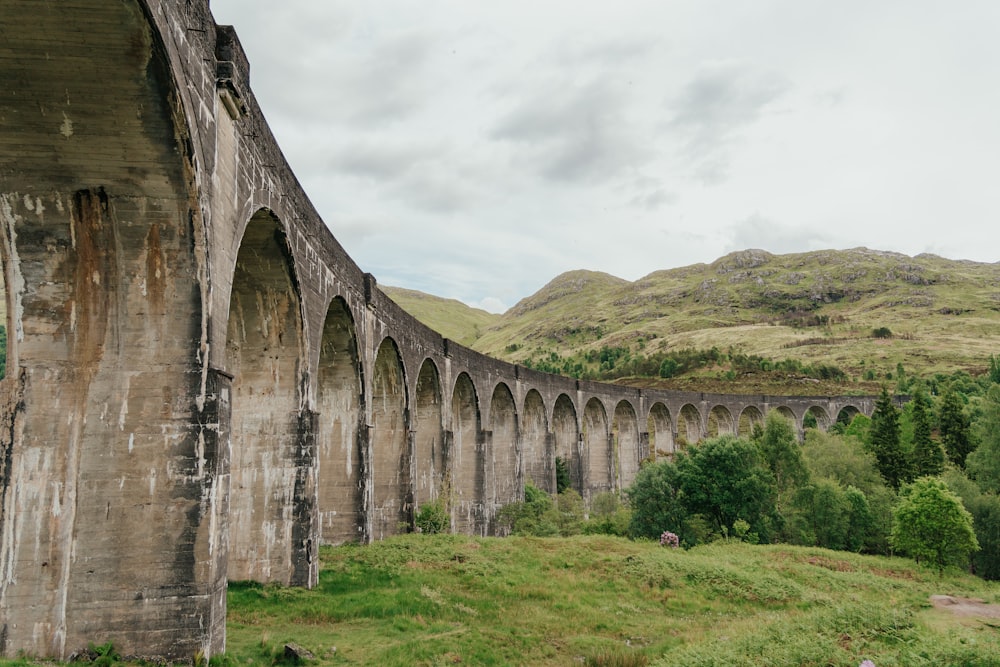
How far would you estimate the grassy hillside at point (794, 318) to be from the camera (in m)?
96.8

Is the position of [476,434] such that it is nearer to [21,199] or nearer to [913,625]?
[913,625]

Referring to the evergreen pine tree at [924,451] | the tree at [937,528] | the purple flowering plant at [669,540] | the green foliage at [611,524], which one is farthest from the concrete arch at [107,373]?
the evergreen pine tree at [924,451]

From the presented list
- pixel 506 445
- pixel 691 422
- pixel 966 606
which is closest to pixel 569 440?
pixel 506 445

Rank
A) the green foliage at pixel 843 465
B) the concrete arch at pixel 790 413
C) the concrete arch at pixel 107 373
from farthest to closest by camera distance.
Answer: the concrete arch at pixel 790 413 → the green foliage at pixel 843 465 → the concrete arch at pixel 107 373

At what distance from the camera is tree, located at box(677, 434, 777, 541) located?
92.2ft

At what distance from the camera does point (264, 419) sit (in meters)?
13.5

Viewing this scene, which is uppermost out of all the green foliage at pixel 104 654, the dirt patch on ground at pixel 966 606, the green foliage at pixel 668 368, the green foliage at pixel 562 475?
the green foliage at pixel 668 368

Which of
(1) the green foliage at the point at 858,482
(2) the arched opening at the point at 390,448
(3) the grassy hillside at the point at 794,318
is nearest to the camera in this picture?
(2) the arched opening at the point at 390,448

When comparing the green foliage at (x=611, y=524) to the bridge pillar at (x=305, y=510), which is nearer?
the bridge pillar at (x=305, y=510)

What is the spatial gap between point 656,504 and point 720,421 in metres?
35.3

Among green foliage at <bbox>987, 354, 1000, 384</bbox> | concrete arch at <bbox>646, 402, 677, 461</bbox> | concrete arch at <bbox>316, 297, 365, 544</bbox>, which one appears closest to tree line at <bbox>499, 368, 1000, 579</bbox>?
concrete arch at <bbox>316, 297, 365, 544</bbox>

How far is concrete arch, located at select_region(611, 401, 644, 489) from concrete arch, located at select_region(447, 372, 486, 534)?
21359 mm

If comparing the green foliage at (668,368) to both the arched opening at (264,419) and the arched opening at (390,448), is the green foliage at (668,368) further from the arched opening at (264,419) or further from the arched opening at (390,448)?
the arched opening at (264,419)

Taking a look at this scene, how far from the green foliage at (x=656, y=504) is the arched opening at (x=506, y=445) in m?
6.88
